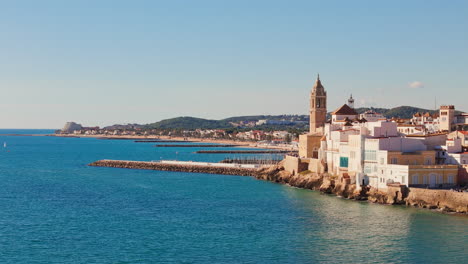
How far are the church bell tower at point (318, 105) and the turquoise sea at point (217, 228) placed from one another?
22.5 m

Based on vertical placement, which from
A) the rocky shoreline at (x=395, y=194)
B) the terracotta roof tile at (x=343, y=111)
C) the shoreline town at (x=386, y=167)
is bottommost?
the rocky shoreline at (x=395, y=194)

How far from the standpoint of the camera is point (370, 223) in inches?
1670

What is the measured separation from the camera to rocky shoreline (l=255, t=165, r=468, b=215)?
1816 inches

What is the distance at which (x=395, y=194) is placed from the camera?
5047 centimetres

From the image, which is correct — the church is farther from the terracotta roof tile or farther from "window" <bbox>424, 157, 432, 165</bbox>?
the terracotta roof tile

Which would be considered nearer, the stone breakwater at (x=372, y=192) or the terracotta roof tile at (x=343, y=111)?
the stone breakwater at (x=372, y=192)

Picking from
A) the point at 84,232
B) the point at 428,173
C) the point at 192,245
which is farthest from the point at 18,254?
the point at 428,173

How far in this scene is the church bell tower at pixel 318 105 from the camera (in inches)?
3339

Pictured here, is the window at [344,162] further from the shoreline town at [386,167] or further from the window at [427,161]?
the window at [427,161]

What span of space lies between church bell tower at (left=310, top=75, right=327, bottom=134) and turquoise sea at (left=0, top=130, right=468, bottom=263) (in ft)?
73.8

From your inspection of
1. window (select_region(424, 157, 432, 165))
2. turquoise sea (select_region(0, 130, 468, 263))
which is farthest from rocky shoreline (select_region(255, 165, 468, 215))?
window (select_region(424, 157, 432, 165))

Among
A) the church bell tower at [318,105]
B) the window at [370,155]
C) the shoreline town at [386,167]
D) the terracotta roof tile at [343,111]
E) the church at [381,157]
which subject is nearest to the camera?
the shoreline town at [386,167]

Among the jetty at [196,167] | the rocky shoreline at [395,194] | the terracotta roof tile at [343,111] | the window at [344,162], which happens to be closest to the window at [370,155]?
the rocky shoreline at [395,194]

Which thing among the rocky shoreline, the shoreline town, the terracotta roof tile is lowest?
the rocky shoreline
